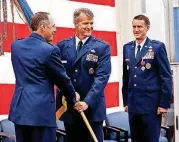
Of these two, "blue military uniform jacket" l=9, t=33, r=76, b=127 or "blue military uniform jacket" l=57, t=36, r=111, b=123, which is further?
"blue military uniform jacket" l=57, t=36, r=111, b=123

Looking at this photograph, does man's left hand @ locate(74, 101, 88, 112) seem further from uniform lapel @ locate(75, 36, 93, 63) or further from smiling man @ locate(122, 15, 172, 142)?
smiling man @ locate(122, 15, 172, 142)

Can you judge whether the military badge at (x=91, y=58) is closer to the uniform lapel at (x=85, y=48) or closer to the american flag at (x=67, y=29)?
the uniform lapel at (x=85, y=48)

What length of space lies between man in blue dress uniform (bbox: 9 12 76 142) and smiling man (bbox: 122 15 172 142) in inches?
34.3

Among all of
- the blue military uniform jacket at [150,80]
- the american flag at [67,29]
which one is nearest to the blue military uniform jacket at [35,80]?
the blue military uniform jacket at [150,80]

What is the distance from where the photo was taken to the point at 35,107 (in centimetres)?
256

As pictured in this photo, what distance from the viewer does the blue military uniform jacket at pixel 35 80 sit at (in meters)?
2.55

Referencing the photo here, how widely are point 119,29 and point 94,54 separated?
7.26 ft

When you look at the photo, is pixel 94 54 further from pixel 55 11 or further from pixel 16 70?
pixel 55 11

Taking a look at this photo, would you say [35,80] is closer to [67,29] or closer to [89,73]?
[89,73]

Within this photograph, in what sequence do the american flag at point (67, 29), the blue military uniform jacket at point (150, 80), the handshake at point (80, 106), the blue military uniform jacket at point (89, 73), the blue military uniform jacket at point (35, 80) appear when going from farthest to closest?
the american flag at point (67, 29) < the blue military uniform jacket at point (150, 80) < the blue military uniform jacket at point (89, 73) < the handshake at point (80, 106) < the blue military uniform jacket at point (35, 80)

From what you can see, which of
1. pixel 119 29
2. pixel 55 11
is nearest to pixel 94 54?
pixel 55 11

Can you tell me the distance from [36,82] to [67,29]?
203cm

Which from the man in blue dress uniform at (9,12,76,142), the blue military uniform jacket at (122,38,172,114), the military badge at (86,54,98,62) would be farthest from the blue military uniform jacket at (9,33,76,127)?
the blue military uniform jacket at (122,38,172,114)

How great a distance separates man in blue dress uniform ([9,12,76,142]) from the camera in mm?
2551
